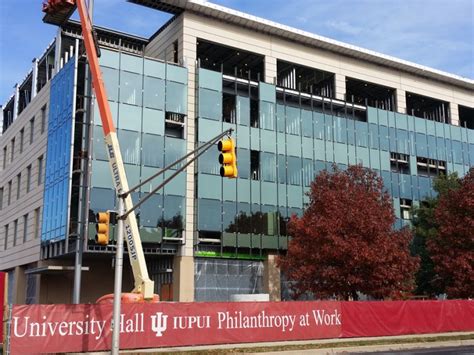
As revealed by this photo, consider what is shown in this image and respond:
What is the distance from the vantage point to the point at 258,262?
39906mm

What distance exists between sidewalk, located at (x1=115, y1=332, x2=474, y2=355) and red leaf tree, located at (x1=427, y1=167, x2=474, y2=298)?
30.3ft

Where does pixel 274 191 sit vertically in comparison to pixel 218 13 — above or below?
below

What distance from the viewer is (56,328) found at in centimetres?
1930

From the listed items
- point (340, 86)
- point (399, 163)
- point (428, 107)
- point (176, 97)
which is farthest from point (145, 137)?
point (428, 107)

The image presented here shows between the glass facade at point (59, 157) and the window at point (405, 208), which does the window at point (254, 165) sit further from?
the window at point (405, 208)

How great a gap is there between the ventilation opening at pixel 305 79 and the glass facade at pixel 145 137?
11.2 m

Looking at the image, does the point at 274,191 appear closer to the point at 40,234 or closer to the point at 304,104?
the point at 304,104

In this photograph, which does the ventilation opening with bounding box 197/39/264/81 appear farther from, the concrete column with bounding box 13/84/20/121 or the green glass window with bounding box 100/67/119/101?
the concrete column with bounding box 13/84/20/121

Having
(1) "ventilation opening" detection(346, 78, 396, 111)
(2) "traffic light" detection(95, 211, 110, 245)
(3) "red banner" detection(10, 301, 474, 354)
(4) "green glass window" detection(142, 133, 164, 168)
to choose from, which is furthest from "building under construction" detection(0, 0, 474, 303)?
(2) "traffic light" detection(95, 211, 110, 245)

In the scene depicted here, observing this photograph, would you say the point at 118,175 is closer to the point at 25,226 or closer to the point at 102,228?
the point at 102,228

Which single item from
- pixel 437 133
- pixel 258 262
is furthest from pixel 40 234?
pixel 437 133

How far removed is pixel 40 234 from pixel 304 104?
21.7m

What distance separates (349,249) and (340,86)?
1835cm

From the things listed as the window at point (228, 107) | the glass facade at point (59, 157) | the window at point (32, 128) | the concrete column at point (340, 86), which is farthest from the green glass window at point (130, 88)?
the concrete column at point (340, 86)
